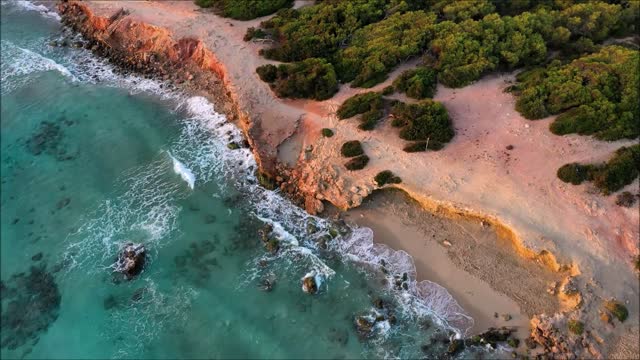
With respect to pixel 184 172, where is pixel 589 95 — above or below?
above

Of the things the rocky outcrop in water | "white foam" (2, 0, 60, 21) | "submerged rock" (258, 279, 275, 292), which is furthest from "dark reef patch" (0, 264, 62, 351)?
"white foam" (2, 0, 60, 21)

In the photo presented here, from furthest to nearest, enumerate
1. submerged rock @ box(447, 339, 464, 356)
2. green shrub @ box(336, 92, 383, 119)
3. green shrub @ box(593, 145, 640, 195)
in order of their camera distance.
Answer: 1. green shrub @ box(336, 92, 383, 119)
2. green shrub @ box(593, 145, 640, 195)
3. submerged rock @ box(447, 339, 464, 356)

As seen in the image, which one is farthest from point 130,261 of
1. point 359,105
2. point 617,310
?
point 617,310

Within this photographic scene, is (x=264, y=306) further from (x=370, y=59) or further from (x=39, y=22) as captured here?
(x=39, y=22)

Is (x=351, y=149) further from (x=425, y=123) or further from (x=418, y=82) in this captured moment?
(x=418, y=82)

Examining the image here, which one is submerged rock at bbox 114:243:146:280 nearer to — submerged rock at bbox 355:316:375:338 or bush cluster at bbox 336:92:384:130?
submerged rock at bbox 355:316:375:338

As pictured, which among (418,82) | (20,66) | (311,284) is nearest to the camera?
(311,284)

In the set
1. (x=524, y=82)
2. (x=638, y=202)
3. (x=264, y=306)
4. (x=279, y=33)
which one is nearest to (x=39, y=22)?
(x=279, y=33)
